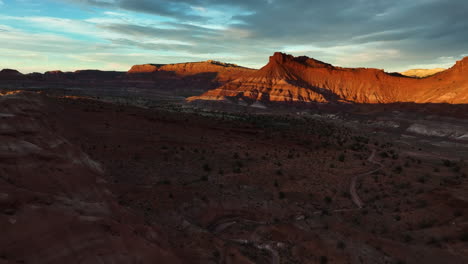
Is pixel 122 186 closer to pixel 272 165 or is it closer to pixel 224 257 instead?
pixel 224 257

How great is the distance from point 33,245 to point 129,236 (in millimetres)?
2384

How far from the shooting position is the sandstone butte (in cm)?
9056

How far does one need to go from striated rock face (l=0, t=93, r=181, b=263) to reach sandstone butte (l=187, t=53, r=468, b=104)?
93.1m

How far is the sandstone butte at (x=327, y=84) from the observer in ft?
297

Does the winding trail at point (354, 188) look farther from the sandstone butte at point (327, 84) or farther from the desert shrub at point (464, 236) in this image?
the sandstone butte at point (327, 84)

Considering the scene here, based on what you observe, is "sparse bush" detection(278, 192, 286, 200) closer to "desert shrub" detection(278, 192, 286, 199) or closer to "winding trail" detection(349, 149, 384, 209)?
"desert shrub" detection(278, 192, 286, 199)

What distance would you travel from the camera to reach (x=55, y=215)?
21.7ft

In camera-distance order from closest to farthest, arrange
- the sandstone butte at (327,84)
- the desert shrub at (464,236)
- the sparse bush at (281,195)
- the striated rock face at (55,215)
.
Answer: the striated rock face at (55,215)
the desert shrub at (464,236)
the sparse bush at (281,195)
the sandstone butte at (327,84)

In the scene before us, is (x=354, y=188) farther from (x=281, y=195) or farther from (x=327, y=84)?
(x=327, y=84)

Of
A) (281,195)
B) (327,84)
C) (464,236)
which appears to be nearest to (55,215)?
(281,195)

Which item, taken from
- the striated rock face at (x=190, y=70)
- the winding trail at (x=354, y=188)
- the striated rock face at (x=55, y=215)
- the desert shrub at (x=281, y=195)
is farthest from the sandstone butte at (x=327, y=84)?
the striated rock face at (x=55, y=215)

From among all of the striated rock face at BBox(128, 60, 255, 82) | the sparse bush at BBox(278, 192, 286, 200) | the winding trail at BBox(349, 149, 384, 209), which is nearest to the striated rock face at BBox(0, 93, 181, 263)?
the sparse bush at BBox(278, 192, 286, 200)

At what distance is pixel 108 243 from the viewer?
706 centimetres

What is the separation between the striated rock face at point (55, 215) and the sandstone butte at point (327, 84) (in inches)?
3667
